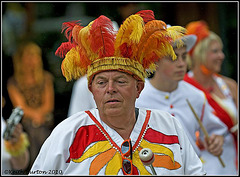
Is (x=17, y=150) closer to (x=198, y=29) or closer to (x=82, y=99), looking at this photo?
(x=82, y=99)

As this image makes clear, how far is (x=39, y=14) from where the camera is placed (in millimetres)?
10906

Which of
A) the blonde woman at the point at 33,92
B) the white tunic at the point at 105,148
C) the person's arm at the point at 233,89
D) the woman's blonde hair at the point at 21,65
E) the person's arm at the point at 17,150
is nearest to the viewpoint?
the white tunic at the point at 105,148

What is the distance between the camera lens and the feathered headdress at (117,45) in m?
4.22

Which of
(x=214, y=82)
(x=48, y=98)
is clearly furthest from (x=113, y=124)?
(x=48, y=98)

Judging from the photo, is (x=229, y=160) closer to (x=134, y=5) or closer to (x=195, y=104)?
(x=195, y=104)

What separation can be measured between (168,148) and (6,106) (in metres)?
6.39

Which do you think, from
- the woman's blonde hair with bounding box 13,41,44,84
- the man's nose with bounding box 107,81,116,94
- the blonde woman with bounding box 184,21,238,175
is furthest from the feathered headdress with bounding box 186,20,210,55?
the man's nose with bounding box 107,81,116,94

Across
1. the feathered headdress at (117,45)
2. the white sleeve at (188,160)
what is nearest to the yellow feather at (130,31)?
the feathered headdress at (117,45)

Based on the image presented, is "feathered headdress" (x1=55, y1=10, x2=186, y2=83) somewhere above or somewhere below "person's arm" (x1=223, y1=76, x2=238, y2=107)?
above

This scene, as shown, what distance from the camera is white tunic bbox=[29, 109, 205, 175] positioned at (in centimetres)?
404

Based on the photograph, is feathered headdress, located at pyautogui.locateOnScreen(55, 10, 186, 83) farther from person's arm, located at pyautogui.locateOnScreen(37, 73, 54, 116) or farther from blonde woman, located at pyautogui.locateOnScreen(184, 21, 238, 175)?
person's arm, located at pyautogui.locateOnScreen(37, 73, 54, 116)

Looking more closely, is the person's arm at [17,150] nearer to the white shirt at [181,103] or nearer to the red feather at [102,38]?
the white shirt at [181,103]

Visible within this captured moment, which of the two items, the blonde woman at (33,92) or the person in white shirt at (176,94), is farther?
the blonde woman at (33,92)

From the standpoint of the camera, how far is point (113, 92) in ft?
13.6
